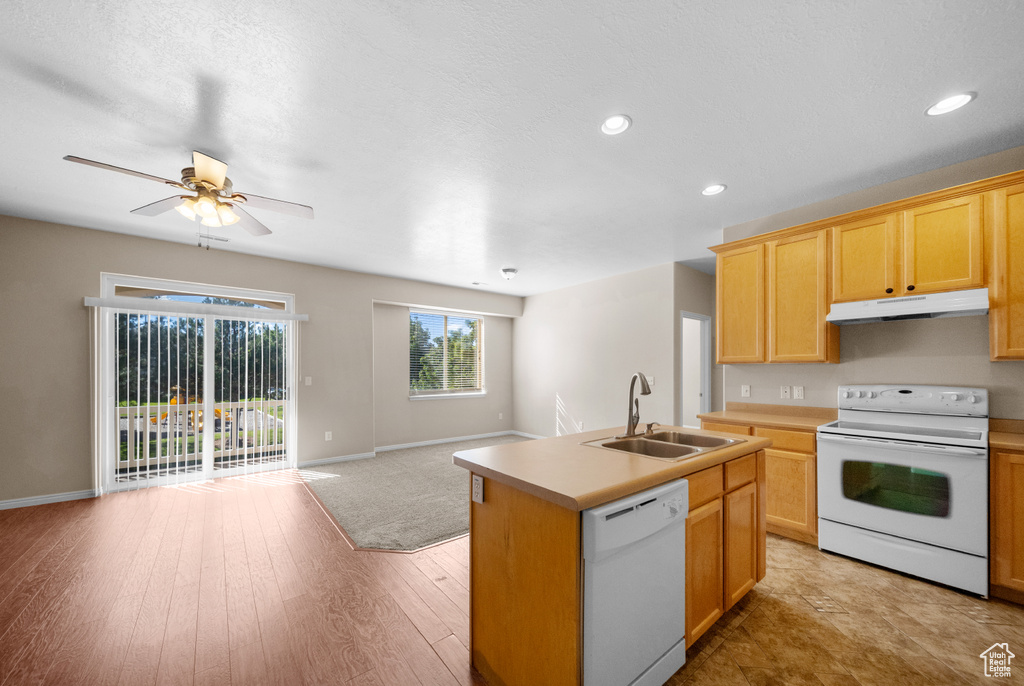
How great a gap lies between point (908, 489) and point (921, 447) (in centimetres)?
28

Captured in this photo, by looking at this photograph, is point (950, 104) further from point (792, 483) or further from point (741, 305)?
point (792, 483)

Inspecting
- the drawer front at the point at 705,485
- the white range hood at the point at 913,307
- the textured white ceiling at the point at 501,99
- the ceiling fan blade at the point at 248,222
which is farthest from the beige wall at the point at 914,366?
the ceiling fan blade at the point at 248,222

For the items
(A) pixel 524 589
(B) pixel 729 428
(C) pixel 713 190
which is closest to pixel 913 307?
(B) pixel 729 428

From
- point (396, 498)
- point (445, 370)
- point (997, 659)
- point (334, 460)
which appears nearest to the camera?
point (997, 659)

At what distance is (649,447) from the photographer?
220 centimetres

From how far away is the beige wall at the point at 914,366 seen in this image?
99.0 inches

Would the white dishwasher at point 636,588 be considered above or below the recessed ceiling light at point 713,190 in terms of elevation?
below

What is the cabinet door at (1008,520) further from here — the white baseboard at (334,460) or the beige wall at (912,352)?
the white baseboard at (334,460)

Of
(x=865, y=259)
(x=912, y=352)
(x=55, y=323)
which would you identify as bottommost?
(x=912, y=352)

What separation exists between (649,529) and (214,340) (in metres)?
5.22

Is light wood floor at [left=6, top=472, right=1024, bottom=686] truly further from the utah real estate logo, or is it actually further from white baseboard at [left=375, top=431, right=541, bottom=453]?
white baseboard at [left=375, top=431, right=541, bottom=453]

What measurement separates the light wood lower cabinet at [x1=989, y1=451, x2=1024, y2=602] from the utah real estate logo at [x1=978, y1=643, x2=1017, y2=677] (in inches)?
18.7

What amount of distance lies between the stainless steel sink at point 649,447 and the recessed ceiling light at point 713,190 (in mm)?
2060

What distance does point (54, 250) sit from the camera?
3832mm
